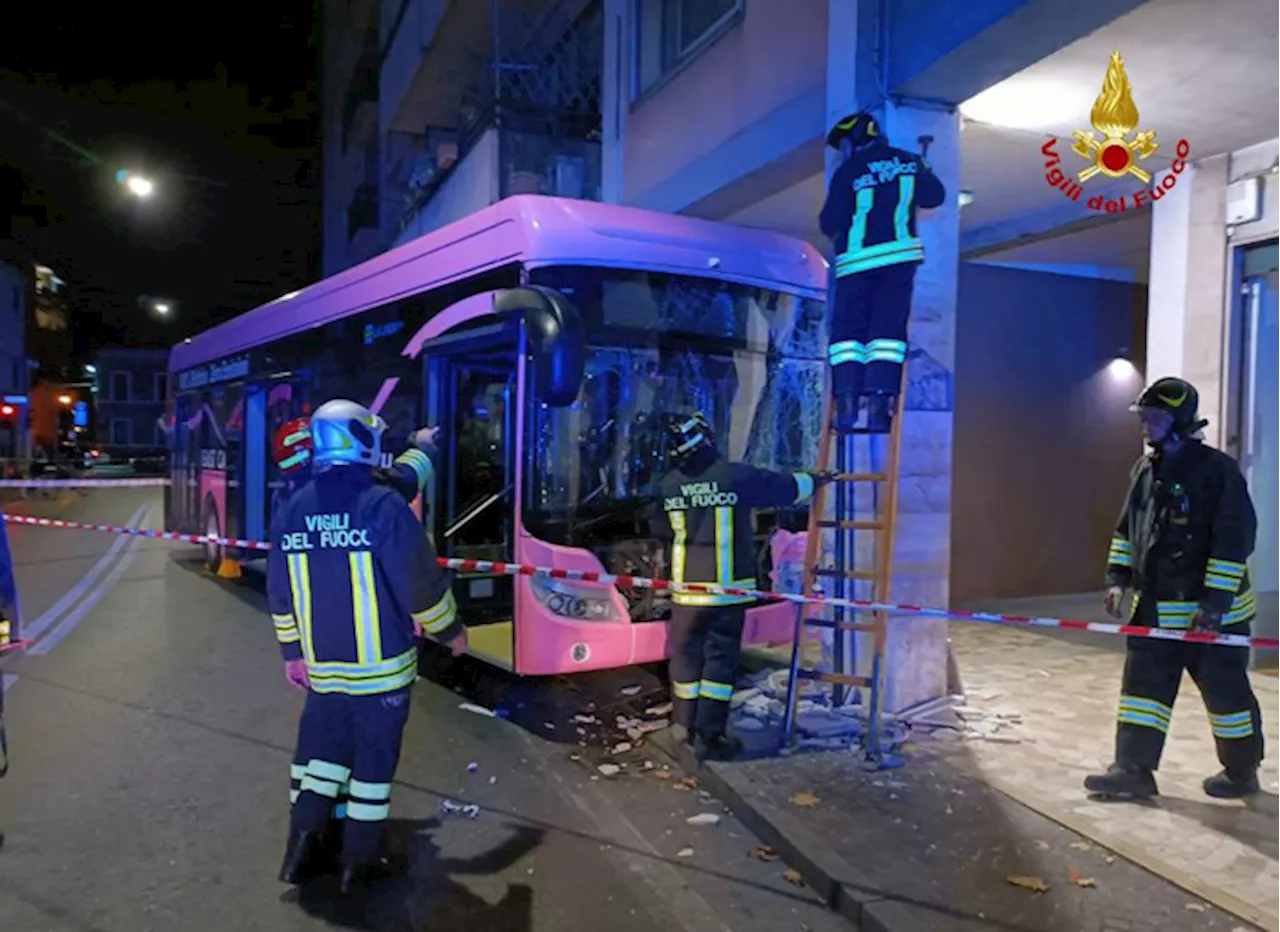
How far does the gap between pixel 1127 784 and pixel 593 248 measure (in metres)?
4.14

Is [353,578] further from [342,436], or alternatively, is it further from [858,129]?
[858,129]

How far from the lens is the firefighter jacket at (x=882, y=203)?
18.4 ft

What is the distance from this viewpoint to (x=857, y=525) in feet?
19.0

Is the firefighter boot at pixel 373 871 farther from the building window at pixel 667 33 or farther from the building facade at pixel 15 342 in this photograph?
the building facade at pixel 15 342

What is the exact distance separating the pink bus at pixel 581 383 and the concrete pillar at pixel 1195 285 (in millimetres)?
2619

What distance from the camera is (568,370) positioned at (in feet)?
17.7

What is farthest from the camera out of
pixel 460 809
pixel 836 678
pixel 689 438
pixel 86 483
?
pixel 86 483

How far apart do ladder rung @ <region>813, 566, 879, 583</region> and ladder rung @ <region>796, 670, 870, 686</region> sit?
57cm

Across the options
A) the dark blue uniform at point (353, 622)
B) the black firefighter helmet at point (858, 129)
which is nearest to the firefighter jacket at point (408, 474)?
the dark blue uniform at point (353, 622)

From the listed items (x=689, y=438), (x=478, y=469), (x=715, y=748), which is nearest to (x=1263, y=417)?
(x=689, y=438)

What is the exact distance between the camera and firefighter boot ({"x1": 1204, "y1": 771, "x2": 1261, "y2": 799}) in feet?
16.2

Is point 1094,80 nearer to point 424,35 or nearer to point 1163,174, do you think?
point 1163,174

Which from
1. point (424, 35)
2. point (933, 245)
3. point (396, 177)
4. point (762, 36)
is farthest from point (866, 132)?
point (396, 177)

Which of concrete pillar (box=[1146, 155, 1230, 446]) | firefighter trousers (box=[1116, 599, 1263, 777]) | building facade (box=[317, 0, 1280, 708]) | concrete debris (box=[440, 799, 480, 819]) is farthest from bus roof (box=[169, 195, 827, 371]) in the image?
firefighter trousers (box=[1116, 599, 1263, 777])
